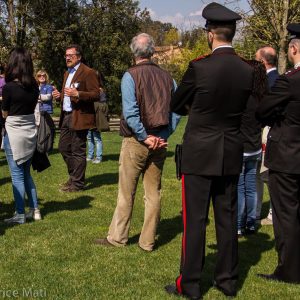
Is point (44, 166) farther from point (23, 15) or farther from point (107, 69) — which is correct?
point (107, 69)

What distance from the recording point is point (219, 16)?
12.3ft

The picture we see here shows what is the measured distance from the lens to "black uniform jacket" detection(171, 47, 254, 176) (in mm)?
3801

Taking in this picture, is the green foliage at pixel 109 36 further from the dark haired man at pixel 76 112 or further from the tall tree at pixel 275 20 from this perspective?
the dark haired man at pixel 76 112

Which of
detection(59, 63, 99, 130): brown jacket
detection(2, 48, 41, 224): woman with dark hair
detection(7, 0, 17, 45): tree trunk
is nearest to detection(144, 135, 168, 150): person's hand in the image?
detection(2, 48, 41, 224): woman with dark hair

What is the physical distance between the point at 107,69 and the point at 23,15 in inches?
207

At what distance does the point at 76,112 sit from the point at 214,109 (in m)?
4.62

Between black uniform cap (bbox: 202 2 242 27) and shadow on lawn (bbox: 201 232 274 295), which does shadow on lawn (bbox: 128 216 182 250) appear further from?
black uniform cap (bbox: 202 2 242 27)

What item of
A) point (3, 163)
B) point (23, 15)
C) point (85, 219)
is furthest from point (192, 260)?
point (23, 15)

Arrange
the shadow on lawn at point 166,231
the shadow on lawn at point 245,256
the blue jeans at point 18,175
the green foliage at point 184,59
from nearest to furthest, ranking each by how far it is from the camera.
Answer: the shadow on lawn at point 245,256 → the shadow on lawn at point 166,231 → the blue jeans at point 18,175 → the green foliage at point 184,59

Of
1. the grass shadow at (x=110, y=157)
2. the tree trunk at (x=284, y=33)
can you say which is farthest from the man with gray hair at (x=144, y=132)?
the tree trunk at (x=284, y=33)

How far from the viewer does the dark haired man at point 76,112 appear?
317 inches

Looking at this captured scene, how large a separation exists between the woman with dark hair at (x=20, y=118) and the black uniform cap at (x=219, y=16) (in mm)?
2762

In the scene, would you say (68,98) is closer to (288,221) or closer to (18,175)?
(18,175)

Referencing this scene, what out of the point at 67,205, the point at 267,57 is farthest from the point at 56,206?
the point at 267,57
